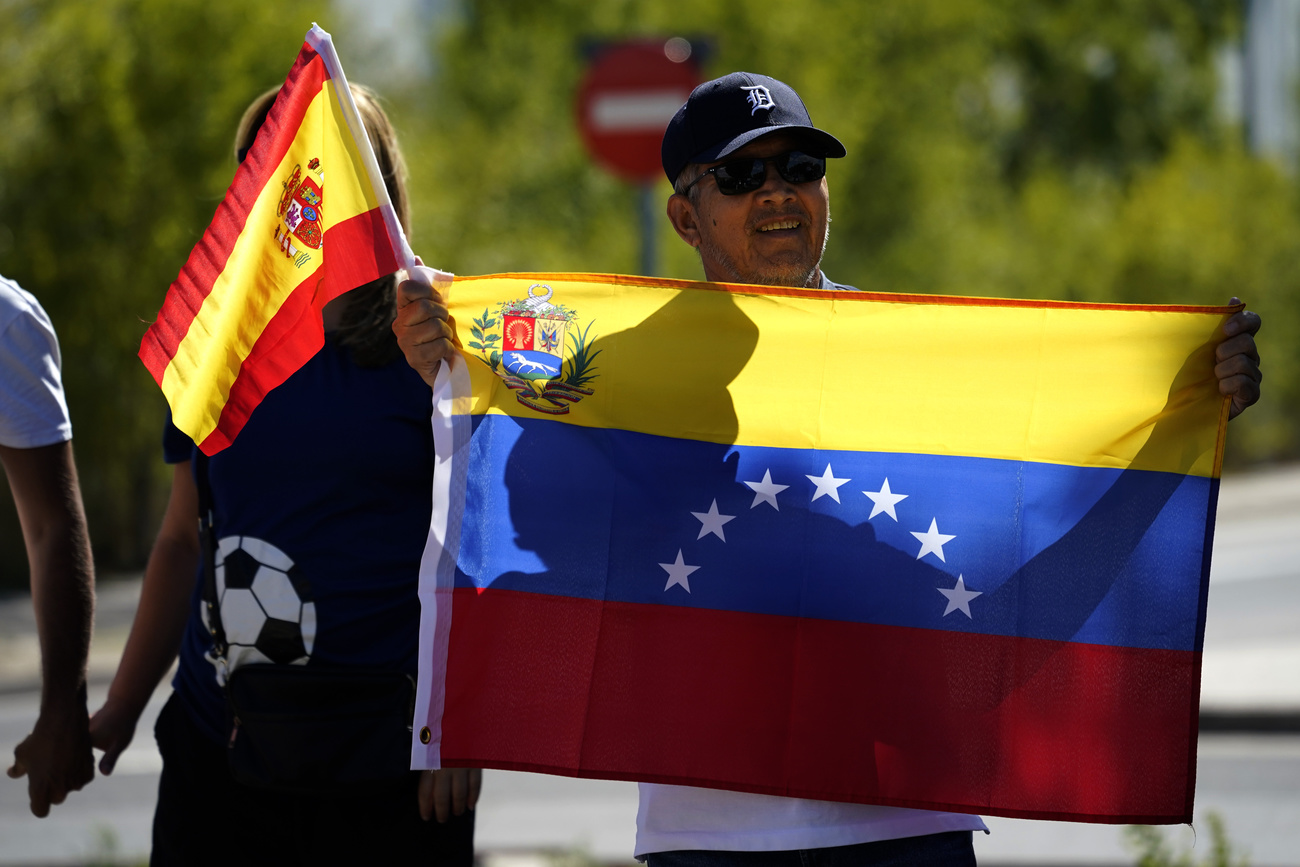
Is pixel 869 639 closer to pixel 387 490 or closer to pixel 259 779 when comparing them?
pixel 387 490

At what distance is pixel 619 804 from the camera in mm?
6539

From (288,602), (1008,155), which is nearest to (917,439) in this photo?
(288,602)

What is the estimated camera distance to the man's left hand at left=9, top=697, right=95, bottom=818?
285 cm

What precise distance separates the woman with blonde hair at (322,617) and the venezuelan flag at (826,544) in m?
0.15

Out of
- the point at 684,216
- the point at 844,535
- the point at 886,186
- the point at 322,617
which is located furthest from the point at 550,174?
the point at 844,535

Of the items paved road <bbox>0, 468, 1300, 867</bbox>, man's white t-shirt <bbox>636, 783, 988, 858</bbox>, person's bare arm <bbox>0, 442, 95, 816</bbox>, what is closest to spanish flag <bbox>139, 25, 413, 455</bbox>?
person's bare arm <bbox>0, 442, 95, 816</bbox>

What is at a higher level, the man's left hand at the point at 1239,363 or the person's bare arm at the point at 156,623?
the man's left hand at the point at 1239,363

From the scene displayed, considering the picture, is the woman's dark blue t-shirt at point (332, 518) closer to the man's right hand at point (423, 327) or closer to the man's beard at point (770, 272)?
the man's right hand at point (423, 327)

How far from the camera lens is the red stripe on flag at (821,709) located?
2.49 m

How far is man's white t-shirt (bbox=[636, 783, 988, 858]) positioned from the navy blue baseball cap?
1.11 m

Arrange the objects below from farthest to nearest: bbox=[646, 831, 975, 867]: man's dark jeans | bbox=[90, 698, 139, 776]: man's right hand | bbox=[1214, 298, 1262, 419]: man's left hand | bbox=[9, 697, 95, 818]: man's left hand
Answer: bbox=[90, 698, 139, 776]: man's right hand → bbox=[9, 697, 95, 818]: man's left hand → bbox=[1214, 298, 1262, 419]: man's left hand → bbox=[646, 831, 975, 867]: man's dark jeans

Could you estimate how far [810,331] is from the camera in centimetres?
267

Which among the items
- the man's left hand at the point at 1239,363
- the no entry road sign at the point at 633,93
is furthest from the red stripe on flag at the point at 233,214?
the no entry road sign at the point at 633,93

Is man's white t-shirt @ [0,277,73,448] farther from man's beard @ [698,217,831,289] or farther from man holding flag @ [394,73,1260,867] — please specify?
man's beard @ [698,217,831,289]
